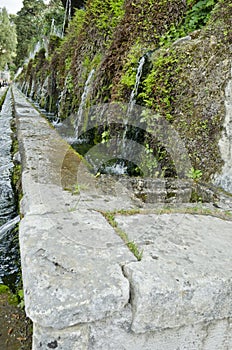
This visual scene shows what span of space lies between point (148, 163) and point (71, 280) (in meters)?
2.88

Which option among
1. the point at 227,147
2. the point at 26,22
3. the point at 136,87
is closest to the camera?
the point at 227,147

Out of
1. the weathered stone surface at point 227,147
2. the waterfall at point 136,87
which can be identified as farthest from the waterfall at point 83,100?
the weathered stone surface at point 227,147

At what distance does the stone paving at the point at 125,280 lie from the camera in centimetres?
124

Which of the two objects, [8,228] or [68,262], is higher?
[68,262]

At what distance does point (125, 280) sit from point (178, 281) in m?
0.24

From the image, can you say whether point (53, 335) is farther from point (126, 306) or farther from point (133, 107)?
point (133, 107)

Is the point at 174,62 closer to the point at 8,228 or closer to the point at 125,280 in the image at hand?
the point at 8,228

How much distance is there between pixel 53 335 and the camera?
1230 mm

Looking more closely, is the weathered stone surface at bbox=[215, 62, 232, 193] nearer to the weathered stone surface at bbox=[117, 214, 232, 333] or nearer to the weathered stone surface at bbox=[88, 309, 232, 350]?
the weathered stone surface at bbox=[117, 214, 232, 333]

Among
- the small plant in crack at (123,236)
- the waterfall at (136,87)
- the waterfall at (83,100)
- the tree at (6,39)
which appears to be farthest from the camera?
the tree at (6,39)

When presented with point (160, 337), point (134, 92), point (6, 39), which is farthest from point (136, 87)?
point (6, 39)

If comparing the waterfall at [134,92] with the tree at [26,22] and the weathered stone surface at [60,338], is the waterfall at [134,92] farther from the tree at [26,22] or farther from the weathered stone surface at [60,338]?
the tree at [26,22]

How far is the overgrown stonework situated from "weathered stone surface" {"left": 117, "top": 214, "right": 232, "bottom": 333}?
171 cm

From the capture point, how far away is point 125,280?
133cm
